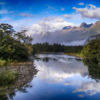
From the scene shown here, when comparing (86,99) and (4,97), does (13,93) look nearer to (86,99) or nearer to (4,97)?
(4,97)

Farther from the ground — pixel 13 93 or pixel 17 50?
pixel 17 50

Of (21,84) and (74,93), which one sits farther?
(21,84)

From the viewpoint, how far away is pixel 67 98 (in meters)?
17.4

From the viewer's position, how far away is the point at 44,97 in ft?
58.3

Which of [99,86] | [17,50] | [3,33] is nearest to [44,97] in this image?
[99,86]

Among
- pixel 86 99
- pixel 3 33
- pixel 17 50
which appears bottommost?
pixel 86 99

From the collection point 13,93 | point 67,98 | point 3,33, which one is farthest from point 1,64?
point 67,98

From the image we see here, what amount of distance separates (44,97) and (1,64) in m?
22.9

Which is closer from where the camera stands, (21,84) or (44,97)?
(44,97)

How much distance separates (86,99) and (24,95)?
6172mm

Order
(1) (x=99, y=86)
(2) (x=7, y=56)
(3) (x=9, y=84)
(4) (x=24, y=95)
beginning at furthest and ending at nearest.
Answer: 1. (2) (x=7, y=56)
2. (1) (x=99, y=86)
3. (3) (x=9, y=84)
4. (4) (x=24, y=95)

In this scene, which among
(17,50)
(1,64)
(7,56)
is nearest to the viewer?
(1,64)

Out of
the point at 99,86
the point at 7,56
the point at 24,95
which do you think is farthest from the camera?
the point at 7,56

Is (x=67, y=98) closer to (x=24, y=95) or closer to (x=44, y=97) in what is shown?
(x=44, y=97)
